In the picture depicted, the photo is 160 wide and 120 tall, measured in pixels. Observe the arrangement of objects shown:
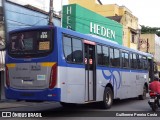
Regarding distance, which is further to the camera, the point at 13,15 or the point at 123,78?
the point at 13,15

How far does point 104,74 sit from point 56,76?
4.01 metres

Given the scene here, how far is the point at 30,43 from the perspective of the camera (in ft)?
40.4

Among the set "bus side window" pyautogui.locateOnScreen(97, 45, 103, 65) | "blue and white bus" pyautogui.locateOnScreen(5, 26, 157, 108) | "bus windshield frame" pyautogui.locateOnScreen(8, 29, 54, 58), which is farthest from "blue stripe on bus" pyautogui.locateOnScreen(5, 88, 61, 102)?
"bus side window" pyautogui.locateOnScreen(97, 45, 103, 65)

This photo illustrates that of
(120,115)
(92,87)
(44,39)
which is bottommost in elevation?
(120,115)

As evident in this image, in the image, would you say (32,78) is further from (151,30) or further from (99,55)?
(151,30)

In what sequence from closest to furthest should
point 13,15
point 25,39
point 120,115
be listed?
1. point 25,39
2. point 120,115
3. point 13,15

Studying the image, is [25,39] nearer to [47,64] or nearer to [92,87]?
[47,64]

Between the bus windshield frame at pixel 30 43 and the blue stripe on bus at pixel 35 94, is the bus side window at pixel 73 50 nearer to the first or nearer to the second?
the bus windshield frame at pixel 30 43

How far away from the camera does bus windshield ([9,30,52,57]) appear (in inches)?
472

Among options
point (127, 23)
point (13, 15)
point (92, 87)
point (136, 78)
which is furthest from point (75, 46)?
point (127, 23)

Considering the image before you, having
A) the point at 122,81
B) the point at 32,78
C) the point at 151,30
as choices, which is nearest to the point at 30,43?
the point at 32,78

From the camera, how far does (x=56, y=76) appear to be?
11578mm

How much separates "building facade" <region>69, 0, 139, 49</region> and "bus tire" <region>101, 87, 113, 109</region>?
29024 millimetres

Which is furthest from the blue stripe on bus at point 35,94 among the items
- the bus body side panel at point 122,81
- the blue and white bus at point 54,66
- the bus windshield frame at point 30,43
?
the bus body side panel at point 122,81
